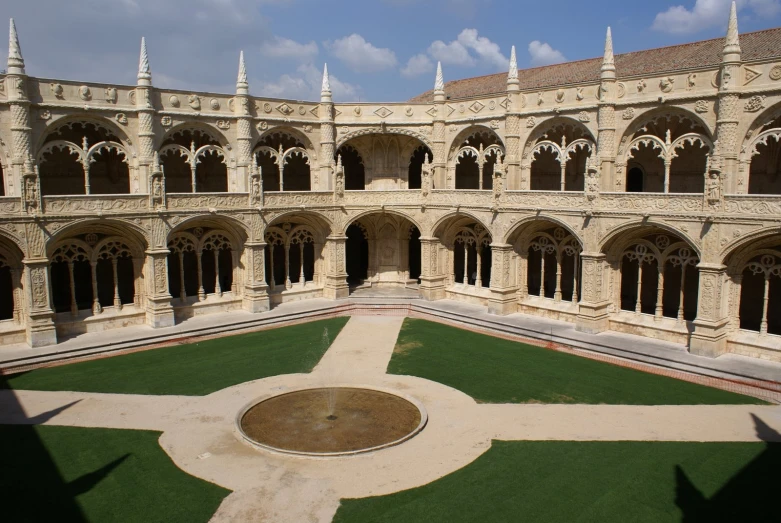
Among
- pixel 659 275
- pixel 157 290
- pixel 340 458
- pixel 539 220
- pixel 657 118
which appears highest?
pixel 657 118

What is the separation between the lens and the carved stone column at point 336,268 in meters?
31.4

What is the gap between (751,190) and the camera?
26062mm

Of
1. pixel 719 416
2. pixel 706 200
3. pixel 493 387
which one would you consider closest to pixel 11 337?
pixel 493 387

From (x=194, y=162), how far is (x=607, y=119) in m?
17.6

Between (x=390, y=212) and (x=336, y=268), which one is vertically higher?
(x=390, y=212)

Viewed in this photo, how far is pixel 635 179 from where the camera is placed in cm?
3022

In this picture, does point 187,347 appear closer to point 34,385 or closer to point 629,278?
point 34,385

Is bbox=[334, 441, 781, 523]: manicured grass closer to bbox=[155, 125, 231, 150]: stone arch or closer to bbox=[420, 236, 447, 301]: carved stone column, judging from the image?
bbox=[420, 236, 447, 301]: carved stone column

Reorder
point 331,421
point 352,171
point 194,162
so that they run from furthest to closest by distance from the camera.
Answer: point 352,171 → point 194,162 → point 331,421

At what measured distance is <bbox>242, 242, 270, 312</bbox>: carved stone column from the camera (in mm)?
28797

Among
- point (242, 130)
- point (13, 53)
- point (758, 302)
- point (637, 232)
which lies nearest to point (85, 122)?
point (13, 53)

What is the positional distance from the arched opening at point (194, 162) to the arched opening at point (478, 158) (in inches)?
466

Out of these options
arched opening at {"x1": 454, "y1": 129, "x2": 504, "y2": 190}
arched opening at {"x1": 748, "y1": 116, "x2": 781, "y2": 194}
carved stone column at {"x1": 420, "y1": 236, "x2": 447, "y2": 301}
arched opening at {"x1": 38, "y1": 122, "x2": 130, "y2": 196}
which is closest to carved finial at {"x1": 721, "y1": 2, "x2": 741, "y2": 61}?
arched opening at {"x1": 748, "y1": 116, "x2": 781, "y2": 194}

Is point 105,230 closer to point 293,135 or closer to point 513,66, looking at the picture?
point 293,135
